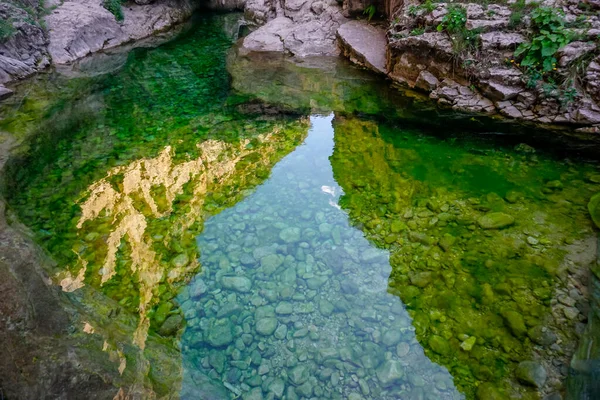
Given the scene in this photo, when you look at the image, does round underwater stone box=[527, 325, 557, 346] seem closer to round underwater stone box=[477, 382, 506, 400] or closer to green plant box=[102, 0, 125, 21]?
round underwater stone box=[477, 382, 506, 400]

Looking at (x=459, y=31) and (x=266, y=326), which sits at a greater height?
(x=459, y=31)

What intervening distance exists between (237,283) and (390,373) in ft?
6.08

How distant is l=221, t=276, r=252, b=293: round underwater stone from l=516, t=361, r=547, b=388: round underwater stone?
268cm

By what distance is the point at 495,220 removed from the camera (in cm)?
494

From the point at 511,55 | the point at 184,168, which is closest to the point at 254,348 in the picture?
the point at 184,168

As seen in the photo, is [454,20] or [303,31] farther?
[303,31]

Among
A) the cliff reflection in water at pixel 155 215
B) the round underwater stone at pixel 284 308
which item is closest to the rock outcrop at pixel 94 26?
the cliff reflection in water at pixel 155 215

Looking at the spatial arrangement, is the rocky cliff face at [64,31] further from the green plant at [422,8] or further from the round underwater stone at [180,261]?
the green plant at [422,8]

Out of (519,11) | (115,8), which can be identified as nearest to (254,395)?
(519,11)

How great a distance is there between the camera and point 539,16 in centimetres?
754

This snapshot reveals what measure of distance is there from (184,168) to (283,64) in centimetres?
650

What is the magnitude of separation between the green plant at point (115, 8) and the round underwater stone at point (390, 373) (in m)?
15.7

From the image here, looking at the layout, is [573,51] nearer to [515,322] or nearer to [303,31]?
[515,322]

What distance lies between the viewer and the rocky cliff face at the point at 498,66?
713 centimetres
